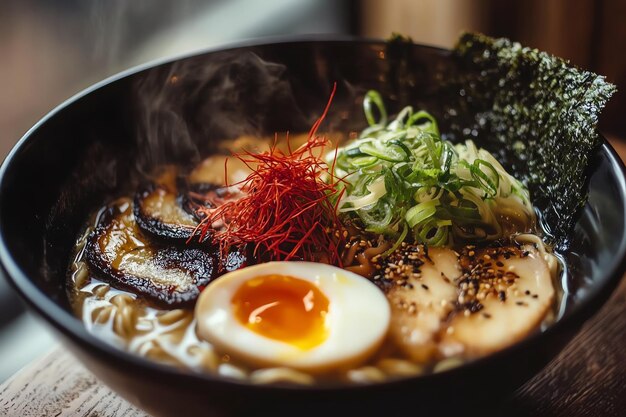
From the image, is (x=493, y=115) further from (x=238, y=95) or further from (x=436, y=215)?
(x=238, y=95)

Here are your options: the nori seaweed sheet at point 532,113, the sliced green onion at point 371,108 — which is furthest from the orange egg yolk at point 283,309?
the sliced green onion at point 371,108

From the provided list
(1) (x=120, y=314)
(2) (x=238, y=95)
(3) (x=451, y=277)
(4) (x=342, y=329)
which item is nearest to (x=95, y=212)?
(1) (x=120, y=314)

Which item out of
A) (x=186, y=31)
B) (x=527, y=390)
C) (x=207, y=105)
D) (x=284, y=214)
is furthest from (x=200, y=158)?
(x=186, y=31)

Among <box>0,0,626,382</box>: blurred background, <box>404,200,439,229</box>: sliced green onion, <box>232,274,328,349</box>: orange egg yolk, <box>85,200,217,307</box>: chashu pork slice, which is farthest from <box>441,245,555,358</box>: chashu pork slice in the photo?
<box>0,0,626,382</box>: blurred background

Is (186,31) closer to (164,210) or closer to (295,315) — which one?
(164,210)

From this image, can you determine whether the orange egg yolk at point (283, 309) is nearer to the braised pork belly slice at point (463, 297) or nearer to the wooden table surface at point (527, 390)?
the braised pork belly slice at point (463, 297)

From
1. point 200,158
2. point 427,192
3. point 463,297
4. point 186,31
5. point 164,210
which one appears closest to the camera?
point 463,297

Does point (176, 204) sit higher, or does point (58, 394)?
point (176, 204)
